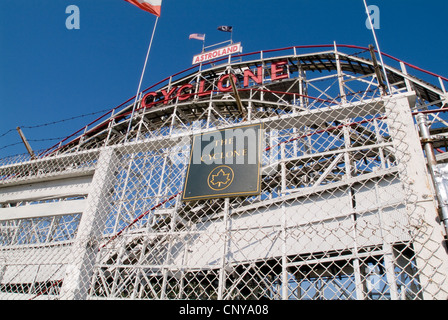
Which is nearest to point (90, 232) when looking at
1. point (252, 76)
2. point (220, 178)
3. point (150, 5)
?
point (220, 178)

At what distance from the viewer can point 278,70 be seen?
38.5 ft

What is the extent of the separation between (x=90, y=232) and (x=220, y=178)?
122 centimetres

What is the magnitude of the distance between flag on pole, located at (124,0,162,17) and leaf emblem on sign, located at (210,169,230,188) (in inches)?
135

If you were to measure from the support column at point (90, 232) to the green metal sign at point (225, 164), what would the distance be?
2.83 feet

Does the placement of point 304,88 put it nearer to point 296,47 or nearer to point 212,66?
point 296,47

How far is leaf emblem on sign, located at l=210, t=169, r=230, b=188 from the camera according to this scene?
7.86 feet

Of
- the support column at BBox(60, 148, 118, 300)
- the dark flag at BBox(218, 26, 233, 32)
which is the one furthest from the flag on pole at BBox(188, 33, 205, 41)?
the support column at BBox(60, 148, 118, 300)

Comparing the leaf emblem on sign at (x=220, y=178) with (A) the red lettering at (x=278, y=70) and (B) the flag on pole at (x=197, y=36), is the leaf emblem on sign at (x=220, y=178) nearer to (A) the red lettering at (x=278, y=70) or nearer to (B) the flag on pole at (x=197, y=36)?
(A) the red lettering at (x=278, y=70)

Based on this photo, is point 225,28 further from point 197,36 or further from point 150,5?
point 150,5

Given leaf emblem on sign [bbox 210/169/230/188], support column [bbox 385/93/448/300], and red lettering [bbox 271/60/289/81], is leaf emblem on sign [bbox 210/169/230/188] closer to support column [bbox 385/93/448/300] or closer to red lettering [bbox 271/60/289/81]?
support column [bbox 385/93/448/300]

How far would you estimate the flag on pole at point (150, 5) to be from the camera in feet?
15.5

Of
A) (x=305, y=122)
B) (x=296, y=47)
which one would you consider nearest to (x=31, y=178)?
(x=305, y=122)

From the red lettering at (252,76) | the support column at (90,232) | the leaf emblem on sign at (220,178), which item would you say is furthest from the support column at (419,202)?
the red lettering at (252,76)
